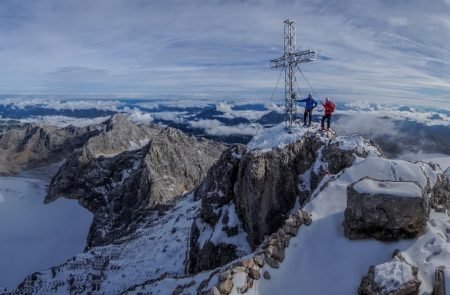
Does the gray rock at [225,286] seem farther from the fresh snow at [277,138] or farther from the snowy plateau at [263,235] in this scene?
the fresh snow at [277,138]

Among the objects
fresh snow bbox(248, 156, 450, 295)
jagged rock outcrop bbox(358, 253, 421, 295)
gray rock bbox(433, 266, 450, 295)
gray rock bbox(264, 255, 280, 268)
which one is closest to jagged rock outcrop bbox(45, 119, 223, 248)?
fresh snow bbox(248, 156, 450, 295)

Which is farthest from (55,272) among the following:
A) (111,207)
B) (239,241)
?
(111,207)

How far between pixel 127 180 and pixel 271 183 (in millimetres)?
82490

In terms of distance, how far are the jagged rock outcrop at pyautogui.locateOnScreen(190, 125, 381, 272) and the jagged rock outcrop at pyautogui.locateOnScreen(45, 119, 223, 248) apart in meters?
43.5

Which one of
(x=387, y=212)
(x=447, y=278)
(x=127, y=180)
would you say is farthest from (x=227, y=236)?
(x=127, y=180)

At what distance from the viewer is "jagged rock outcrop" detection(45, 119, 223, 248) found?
10300 cm

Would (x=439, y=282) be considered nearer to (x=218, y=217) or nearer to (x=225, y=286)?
(x=225, y=286)

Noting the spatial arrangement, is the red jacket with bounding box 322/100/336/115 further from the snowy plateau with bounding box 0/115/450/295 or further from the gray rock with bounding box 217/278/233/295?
the gray rock with bounding box 217/278/233/295

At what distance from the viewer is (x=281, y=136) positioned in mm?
44438

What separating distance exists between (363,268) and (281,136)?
25954mm

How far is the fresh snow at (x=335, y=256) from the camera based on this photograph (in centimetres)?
1908

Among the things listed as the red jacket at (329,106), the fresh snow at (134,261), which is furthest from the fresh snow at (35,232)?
the red jacket at (329,106)

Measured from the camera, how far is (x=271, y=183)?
4244cm

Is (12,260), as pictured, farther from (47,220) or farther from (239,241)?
(239,241)
